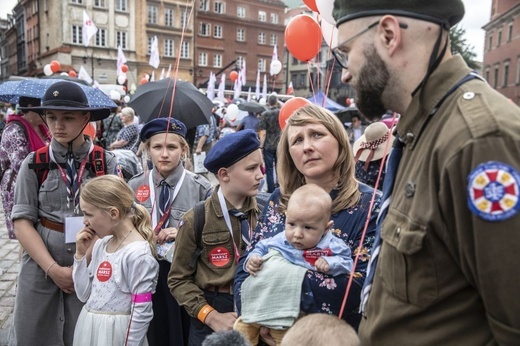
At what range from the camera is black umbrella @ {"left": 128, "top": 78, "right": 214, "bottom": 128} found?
4.80m

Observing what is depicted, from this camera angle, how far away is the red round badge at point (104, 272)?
256 centimetres

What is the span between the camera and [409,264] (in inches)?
45.1

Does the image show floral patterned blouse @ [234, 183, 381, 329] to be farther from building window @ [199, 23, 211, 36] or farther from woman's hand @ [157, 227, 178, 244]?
building window @ [199, 23, 211, 36]

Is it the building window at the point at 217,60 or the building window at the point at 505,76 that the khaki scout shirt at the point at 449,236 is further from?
the building window at the point at 505,76

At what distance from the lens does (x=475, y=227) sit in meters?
0.99

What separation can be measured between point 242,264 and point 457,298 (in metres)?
1.20

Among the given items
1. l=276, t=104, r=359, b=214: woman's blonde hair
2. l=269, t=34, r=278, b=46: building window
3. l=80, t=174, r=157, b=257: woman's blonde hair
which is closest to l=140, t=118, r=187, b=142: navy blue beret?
l=80, t=174, r=157, b=257: woman's blonde hair

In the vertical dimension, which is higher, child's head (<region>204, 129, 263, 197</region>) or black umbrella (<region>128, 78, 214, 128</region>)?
black umbrella (<region>128, 78, 214, 128</region>)

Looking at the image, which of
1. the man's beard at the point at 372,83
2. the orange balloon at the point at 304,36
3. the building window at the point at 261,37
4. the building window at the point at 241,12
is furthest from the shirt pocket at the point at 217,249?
the building window at the point at 261,37

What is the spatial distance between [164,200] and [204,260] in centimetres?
92

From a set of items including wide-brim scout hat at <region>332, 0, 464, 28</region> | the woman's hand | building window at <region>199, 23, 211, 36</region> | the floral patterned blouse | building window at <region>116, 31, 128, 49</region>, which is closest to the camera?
wide-brim scout hat at <region>332, 0, 464, 28</region>

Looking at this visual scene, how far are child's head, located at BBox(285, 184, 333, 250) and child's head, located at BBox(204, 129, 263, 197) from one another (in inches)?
25.9

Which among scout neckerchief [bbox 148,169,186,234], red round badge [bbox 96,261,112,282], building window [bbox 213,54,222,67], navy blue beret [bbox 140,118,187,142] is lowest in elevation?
red round badge [bbox 96,261,112,282]

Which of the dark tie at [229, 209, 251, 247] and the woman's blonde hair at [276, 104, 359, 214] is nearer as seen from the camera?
the woman's blonde hair at [276, 104, 359, 214]
